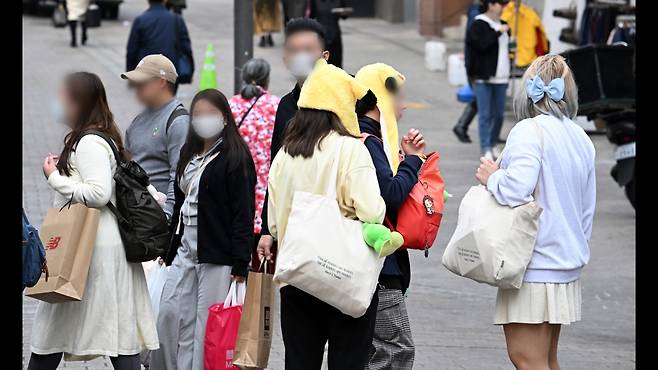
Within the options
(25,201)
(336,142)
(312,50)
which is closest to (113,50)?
(25,201)

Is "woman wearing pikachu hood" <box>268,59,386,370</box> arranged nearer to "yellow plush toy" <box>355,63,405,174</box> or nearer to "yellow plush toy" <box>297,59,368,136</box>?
"yellow plush toy" <box>297,59,368,136</box>

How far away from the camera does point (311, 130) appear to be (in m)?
5.50

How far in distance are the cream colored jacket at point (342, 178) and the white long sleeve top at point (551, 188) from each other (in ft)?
2.41

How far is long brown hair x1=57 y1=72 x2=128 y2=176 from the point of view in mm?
6242

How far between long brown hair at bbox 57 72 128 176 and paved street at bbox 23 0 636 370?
3.66 ft

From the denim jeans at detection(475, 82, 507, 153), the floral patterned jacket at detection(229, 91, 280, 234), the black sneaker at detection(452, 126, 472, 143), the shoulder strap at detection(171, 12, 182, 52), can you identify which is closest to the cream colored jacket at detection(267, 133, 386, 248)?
the floral patterned jacket at detection(229, 91, 280, 234)

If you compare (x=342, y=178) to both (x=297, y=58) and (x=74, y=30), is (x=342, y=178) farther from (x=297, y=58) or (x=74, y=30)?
(x=74, y=30)

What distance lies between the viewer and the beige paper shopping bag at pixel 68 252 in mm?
Answer: 6008

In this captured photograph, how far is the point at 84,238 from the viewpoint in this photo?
20.0ft

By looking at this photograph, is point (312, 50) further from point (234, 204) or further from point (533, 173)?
point (533, 173)

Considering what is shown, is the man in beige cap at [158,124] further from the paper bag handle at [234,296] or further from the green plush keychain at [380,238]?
the green plush keychain at [380,238]

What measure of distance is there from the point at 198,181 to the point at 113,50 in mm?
17409

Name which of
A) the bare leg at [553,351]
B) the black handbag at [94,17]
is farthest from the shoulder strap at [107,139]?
the black handbag at [94,17]
